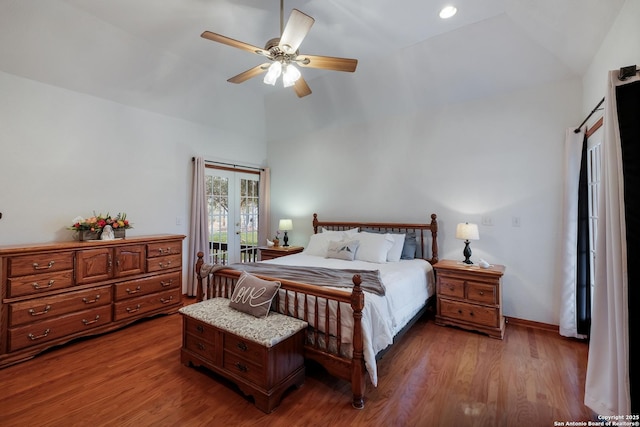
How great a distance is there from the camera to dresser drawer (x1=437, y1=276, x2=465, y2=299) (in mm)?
3223

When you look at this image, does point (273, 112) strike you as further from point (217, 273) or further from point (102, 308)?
point (102, 308)

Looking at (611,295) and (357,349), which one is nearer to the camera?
(611,295)

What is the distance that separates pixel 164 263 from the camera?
3607 millimetres

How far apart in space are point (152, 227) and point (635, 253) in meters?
4.64

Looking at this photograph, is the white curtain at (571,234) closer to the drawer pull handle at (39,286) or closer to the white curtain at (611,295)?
the white curtain at (611,295)

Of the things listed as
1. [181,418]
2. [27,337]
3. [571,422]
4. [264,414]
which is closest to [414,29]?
[571,422]

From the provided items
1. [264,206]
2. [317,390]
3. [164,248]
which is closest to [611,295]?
[317,390]

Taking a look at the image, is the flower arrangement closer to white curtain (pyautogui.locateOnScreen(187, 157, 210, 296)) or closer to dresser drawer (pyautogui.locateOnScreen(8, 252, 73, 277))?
dresser drawer (pyautogui.locateOnScreen(8, 252, 73, 277))

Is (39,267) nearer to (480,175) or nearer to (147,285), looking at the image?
(147,285)

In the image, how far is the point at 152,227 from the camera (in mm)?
3975

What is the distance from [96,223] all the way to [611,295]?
4337 mm

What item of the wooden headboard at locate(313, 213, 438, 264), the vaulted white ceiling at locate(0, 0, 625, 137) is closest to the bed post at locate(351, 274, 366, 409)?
the wooden headboard at locate(313, 213, 438, 264)

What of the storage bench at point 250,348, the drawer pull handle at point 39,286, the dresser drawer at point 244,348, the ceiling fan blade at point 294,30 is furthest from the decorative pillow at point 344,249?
the drawer pull handle at point 39,286

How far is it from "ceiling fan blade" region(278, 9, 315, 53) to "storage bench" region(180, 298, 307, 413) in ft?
6.81
